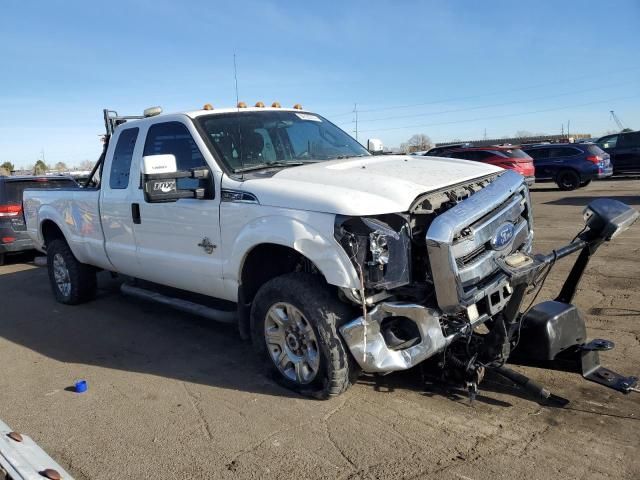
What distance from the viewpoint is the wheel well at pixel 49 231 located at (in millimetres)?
7293

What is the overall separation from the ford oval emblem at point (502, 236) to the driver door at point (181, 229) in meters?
2.07

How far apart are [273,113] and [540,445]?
3.65 meters

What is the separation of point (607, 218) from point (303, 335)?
2.19 meters

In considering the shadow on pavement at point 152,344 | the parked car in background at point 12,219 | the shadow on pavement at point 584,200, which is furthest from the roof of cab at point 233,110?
the shadow on pavement at point 584,200

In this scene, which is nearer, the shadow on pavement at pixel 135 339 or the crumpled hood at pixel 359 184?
the crumpled hood at pixel 359 184

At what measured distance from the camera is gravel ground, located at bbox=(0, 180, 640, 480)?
3135 mm

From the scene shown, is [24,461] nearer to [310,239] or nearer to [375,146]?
[310,239]

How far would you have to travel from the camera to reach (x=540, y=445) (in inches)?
126

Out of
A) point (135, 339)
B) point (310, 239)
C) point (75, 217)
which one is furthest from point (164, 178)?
point (75, 217)

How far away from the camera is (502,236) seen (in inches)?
146

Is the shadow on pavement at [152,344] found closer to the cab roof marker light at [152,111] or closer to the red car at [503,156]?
the cab roof marker light at [152,111]

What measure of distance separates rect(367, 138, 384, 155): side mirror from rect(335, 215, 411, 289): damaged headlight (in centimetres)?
282

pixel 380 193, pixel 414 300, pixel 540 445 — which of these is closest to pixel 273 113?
pixel 380 193

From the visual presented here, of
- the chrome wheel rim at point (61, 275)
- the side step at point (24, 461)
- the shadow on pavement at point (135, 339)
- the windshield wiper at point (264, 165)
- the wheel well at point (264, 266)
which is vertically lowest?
the shadow on pavement at point (135, 339)
